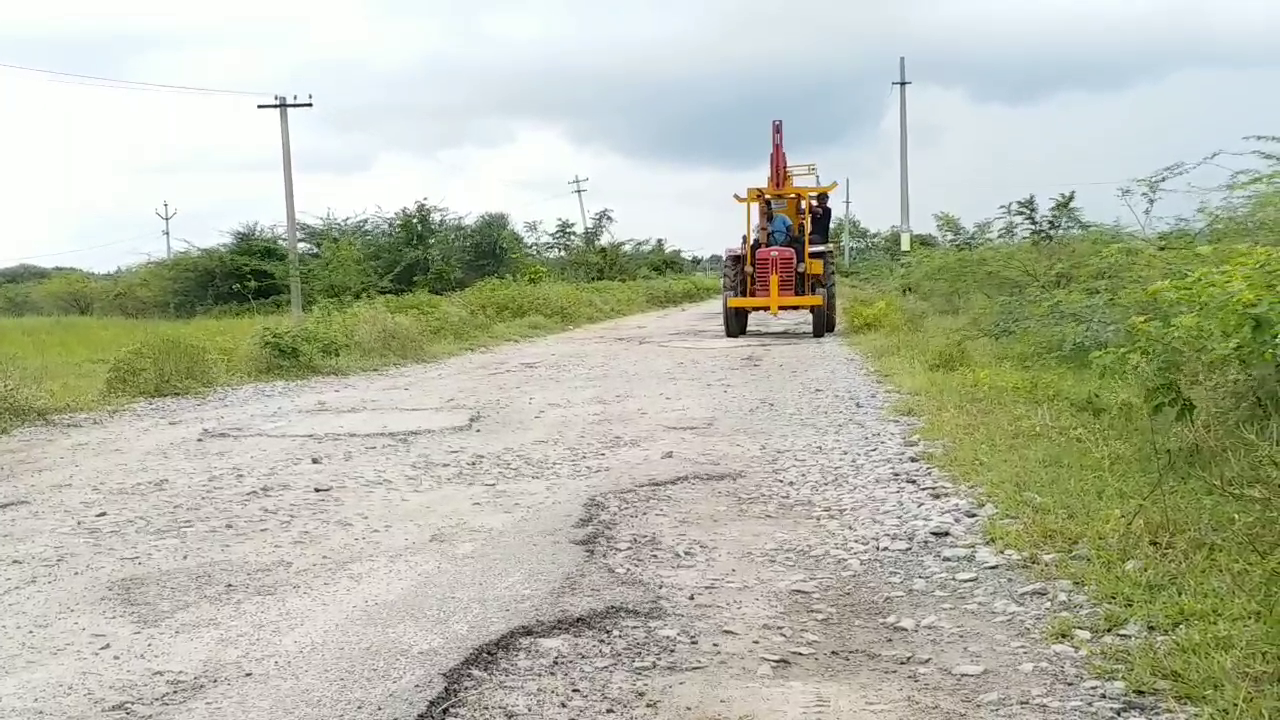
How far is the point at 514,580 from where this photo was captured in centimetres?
407

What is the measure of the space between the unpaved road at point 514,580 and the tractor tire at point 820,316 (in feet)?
25.6

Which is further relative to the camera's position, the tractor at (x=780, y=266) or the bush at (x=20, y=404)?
the tractor at (x=780, y=266)

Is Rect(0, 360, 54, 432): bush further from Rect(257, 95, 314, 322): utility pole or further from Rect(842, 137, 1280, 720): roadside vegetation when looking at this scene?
Rect(257, 95, 314, 322): utility pole

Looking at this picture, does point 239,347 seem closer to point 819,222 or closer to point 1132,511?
point 819,222

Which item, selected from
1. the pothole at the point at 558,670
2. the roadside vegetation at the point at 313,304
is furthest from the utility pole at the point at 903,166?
the pothole at the point at 558,670

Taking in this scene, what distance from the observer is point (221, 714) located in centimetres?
288

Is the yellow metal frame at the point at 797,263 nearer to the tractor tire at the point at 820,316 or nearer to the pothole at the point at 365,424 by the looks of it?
the tractor tire at the point at 820,316

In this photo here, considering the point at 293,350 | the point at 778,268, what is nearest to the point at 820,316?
the point at 778,268

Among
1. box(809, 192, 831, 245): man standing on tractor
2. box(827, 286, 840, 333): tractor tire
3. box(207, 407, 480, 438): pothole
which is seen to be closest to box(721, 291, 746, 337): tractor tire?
box(827, 286, 840, 333): tractor tire

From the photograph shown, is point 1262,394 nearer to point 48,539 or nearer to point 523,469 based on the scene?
point 523,469

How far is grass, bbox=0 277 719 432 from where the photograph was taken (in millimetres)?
9946

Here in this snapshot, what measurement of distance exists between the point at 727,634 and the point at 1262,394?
3.26m

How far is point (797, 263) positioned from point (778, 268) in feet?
1.25

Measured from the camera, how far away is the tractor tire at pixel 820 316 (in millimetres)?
15547
